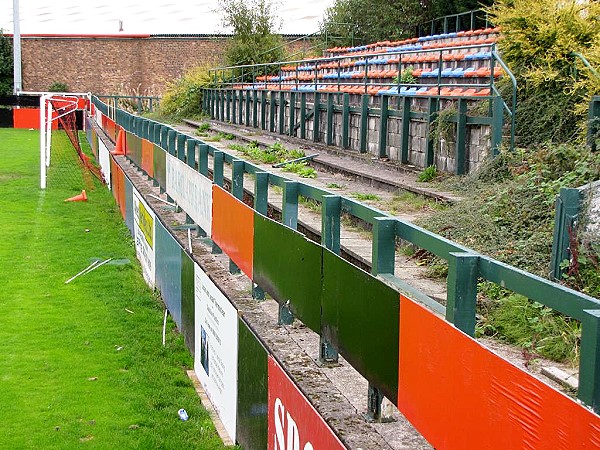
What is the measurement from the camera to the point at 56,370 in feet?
27.4

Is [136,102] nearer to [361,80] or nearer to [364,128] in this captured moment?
[361,80]

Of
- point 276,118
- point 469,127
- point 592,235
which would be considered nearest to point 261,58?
point 276,118

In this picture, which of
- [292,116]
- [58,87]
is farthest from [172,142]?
[58,87]

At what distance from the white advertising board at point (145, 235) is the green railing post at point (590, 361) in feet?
27.2

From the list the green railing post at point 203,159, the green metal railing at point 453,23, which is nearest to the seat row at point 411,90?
the green railing post at point 203,159

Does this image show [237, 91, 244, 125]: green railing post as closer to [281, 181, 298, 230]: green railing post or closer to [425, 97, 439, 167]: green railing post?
[425, 97, 439, 167]: green railing post

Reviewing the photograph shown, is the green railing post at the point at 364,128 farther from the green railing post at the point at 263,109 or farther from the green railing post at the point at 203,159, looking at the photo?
the green railing post at the point at 263,109

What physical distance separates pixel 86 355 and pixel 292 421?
456cm

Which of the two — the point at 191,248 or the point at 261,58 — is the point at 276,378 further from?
the point at 261,58

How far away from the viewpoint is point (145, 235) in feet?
38.3

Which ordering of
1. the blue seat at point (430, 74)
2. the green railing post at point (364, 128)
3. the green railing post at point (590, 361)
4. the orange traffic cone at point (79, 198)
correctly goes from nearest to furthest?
the green railing post at point (590, 361) < the blue seat at point (430, 74) < the green railing post at point (364, 128) < the orange traffic cone at point (79, 198)

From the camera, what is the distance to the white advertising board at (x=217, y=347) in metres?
6.26

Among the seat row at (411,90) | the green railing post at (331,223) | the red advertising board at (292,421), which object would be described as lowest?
the red advertising board at (292,421)

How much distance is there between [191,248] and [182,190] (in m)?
1.62
